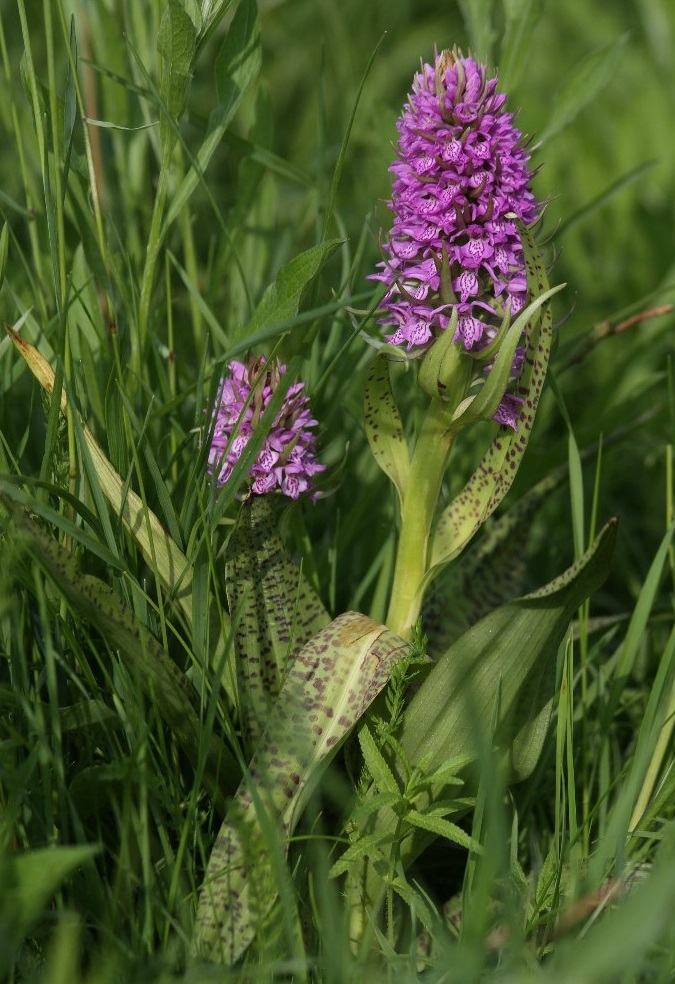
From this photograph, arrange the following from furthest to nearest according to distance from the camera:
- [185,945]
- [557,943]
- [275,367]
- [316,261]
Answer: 1. [275,367]
2. [316,261]
3. [185,945]
4. [557,943]

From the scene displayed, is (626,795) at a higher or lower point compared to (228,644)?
lower

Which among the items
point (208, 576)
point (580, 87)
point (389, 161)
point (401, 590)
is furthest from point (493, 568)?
point (580, 87)

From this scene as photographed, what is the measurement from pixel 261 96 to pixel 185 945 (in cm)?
167

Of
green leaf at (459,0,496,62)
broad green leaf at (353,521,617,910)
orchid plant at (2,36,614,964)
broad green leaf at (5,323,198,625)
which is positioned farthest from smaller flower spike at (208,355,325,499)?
green leaf at (459,0,496,62)

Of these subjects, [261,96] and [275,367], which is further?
[261,96]

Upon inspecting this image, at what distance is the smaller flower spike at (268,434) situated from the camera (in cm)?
151

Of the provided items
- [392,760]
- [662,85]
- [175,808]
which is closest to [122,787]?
[175,808]

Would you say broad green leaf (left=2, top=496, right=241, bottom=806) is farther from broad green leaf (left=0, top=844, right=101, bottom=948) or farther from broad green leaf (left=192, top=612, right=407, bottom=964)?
broad green leaf (left=0, top=844, right=101, bottom=948)

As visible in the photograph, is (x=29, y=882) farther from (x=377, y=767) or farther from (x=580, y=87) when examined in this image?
(x=580, y=87)

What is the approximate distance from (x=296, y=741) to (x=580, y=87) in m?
1.56

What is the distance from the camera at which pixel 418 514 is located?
5.19 ft

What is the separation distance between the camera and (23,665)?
1.35 metres

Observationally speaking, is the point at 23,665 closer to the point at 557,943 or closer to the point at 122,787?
the point at 122,787

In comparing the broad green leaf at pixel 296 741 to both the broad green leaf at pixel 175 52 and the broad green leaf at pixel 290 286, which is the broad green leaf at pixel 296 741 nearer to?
the broad green leaf at pixel 290 286
